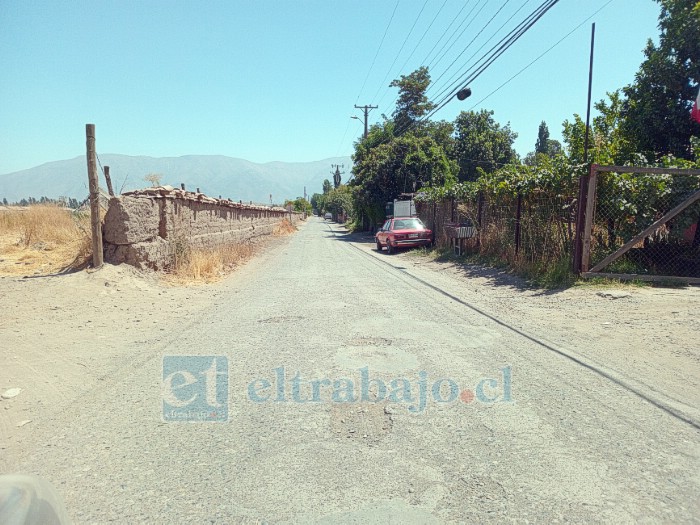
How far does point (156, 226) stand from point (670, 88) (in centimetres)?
1608

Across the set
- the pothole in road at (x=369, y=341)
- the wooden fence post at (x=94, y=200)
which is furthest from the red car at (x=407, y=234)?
the pothole in road at (x=369, y=341)

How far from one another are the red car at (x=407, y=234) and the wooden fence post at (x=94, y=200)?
1296cm

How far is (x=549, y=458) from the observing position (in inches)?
117

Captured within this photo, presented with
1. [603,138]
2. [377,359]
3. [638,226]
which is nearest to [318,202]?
[603,138]

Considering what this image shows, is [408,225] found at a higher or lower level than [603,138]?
lower

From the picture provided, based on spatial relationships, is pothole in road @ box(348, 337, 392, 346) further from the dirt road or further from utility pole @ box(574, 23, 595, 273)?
utility pole @ box(574, 23, 595, 273)

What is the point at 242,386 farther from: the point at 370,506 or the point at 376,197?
the point at 376,197

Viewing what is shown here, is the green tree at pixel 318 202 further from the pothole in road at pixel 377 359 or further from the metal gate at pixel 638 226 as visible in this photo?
the pothole in road at pixel 377 359

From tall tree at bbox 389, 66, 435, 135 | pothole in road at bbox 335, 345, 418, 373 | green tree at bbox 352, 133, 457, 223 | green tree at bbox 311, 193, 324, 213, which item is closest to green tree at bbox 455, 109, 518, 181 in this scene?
tall tree at bbox 389, 66, 435, 135

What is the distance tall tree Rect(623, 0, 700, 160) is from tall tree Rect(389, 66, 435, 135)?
2821cm

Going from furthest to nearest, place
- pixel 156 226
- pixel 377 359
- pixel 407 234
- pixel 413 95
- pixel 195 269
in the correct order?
pixel 413 95 < pixel 407 234 < pixel 195 269 < pixel 156 226 < pixel 377 359

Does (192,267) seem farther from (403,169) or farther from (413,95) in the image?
(413,95)

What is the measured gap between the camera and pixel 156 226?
1025cm

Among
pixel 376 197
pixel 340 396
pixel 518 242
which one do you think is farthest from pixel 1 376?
pixel 376 197
